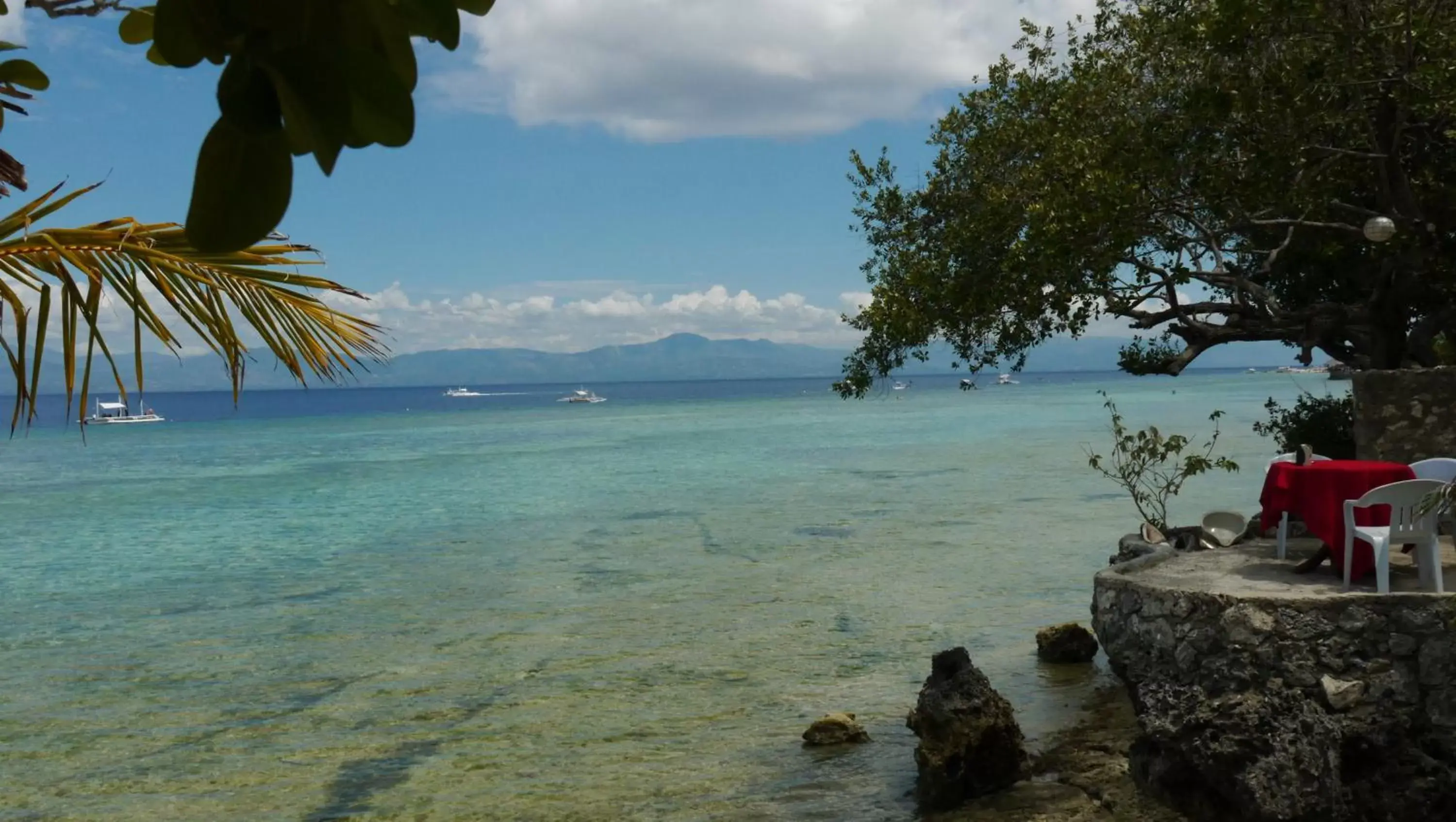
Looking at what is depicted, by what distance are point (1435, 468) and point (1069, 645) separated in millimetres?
3246

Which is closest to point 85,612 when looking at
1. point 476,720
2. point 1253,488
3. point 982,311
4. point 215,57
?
point 476,720

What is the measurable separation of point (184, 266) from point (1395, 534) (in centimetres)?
674

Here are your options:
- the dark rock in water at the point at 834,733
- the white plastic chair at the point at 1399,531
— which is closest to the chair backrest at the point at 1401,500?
the white plastic chair at the point at 1399,531

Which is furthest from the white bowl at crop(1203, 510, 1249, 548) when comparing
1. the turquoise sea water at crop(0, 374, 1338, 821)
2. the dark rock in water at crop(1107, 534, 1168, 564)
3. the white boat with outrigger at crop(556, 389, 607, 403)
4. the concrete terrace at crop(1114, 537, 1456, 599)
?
the white boat with outrigger at crop(556, 389, 607, 403)

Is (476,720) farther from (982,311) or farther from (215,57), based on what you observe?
(215,57)

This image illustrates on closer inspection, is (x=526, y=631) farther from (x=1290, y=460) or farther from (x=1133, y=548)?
(x=1290, y=460)

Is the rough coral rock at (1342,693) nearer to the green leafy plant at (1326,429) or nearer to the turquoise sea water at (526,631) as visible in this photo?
the turquoise sea water at (526,631)

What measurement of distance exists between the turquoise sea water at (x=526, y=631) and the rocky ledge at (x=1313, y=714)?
5.84 ft

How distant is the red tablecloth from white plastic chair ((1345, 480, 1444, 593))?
0.07 meters

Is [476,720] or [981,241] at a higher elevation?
[981,241]

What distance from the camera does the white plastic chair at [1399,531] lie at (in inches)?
253

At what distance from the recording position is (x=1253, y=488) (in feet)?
82.0

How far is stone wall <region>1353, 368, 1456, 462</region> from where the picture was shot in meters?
9.43

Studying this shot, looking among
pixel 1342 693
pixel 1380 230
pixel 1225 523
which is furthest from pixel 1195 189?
pixel 1342 693
